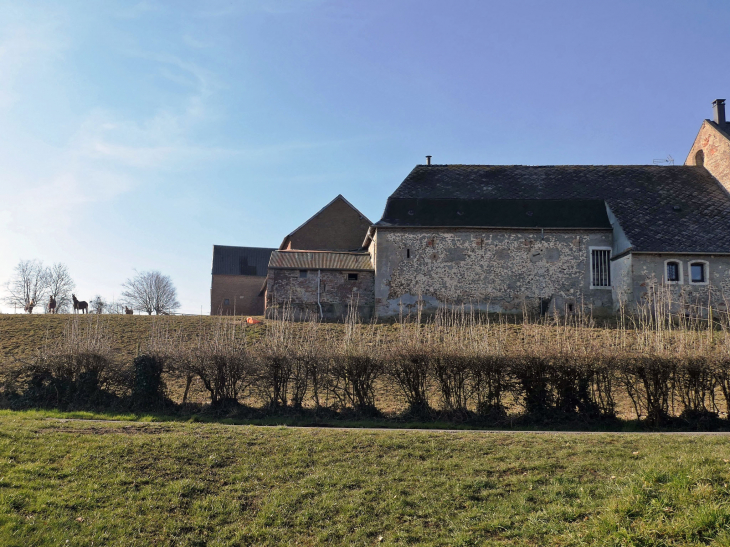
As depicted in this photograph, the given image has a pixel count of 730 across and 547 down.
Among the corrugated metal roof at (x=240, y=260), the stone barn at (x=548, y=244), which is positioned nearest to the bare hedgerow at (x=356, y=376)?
the stone barn at (x=548, y=244)

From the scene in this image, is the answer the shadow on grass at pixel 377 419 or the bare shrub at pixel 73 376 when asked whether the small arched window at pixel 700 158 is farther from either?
the bare shrub at pixel 73 376

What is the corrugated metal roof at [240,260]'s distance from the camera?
170ft

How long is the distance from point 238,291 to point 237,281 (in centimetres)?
88

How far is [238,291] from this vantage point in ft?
168

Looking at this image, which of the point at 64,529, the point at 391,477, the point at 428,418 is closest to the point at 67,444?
the point at 64,529

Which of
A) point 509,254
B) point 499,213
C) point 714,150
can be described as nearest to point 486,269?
point 509,254

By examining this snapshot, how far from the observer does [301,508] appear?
7.83 metres

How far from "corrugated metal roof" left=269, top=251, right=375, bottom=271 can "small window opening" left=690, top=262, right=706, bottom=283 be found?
590 inches

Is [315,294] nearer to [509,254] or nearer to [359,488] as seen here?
[509,254]

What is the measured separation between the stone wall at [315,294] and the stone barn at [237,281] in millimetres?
20118

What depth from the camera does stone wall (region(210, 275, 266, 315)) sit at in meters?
50.4

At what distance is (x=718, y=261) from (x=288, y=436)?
78.6ft

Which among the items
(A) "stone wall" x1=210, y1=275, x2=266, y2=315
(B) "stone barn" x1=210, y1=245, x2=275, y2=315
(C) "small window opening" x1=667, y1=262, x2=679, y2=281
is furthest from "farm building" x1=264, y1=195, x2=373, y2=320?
(A) "stone wall" x1=210, y1=275, x2=266, y2=315

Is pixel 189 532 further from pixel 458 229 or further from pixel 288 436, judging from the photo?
pixel 458 229
